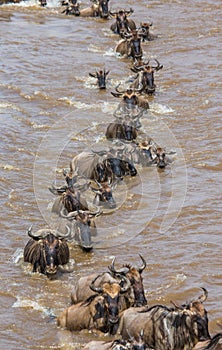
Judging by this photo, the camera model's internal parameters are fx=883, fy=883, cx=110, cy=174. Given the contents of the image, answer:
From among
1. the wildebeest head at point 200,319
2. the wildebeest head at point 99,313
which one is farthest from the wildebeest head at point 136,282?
the wildebeest head at point 200,319

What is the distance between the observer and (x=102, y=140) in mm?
23109

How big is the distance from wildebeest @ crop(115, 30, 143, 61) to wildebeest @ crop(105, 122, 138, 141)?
23.7ft

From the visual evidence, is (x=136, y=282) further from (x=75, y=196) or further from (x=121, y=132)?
(x=121, y=132)

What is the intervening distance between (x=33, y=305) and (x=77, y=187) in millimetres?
5009

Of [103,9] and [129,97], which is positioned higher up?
[103,9]

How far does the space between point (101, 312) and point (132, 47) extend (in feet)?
58.0

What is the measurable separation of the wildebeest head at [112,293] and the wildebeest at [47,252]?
2214mm

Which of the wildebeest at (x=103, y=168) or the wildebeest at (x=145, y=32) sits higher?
the wildebeest at (x=145, y=32)

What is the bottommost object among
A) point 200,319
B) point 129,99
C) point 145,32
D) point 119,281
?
point 119,281

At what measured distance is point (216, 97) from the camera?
25703mm

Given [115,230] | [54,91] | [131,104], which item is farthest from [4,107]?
[115,230]

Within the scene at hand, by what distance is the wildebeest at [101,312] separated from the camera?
13.4 metres

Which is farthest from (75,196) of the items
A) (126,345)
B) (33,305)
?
(126,345)

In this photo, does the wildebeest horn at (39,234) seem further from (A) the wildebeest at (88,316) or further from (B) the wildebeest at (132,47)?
(B) the wildebeest at (132,47)
